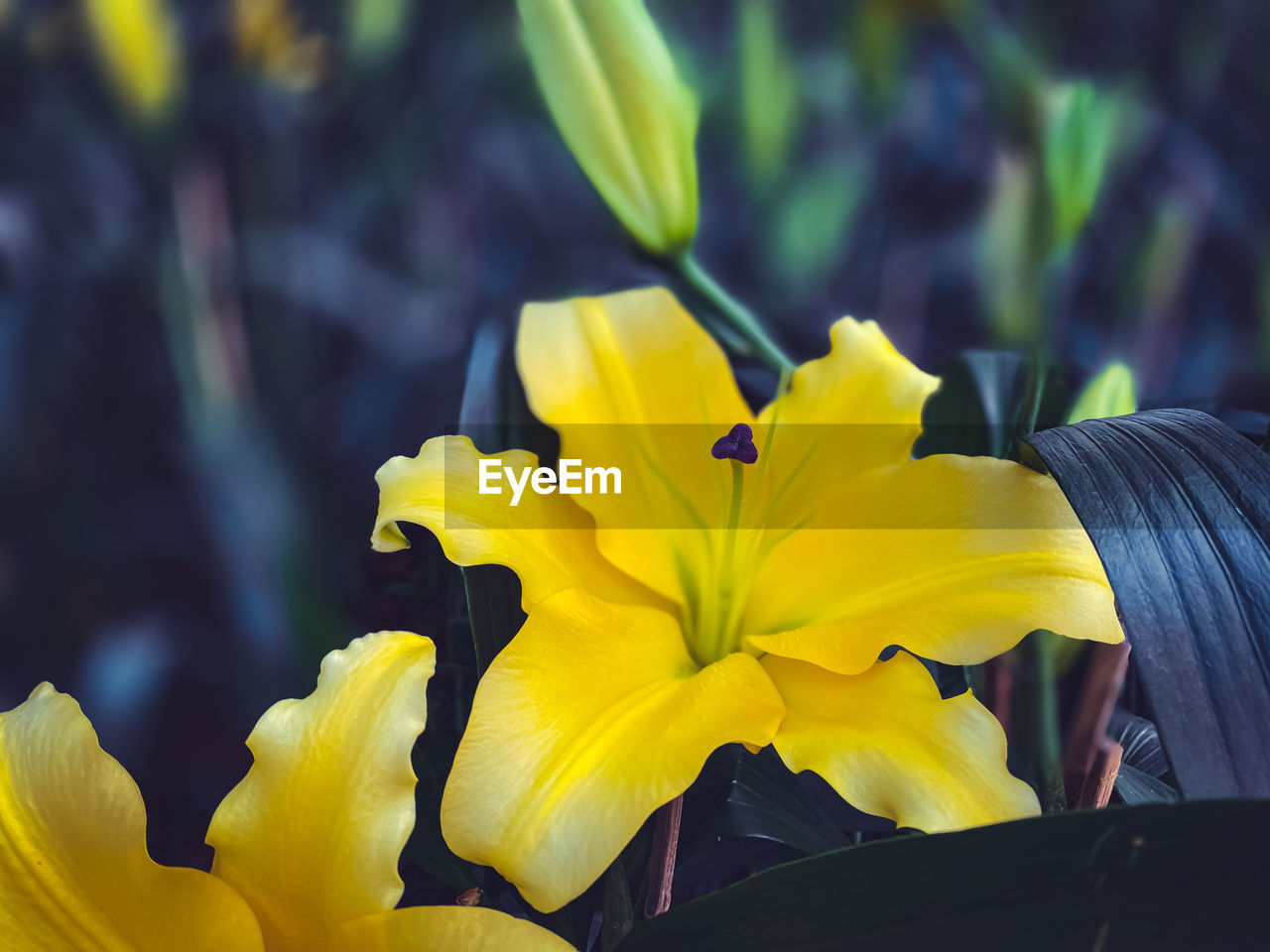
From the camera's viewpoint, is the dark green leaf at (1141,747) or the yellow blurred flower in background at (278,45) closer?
the dark green leaf at (1141,747)

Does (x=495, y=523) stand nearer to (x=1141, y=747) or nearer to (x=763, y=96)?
(x=1141, y=747)

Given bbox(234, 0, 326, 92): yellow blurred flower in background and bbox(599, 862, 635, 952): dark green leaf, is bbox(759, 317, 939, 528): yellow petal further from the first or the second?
bbox(234, 0, 326, 92): yellow blurred flower in background

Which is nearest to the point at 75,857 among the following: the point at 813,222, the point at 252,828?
the point at 252,828

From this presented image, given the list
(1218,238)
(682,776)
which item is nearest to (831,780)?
(682,776)

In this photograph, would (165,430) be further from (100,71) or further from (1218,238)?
(1218,238)

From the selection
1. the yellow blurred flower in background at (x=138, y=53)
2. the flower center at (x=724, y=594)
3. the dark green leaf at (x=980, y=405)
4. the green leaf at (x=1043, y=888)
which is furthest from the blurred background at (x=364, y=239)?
the green leaf at (x=1043, y=888)

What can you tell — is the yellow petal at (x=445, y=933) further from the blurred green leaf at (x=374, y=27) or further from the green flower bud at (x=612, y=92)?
the blurred green leaf at (x=374, y=27)
